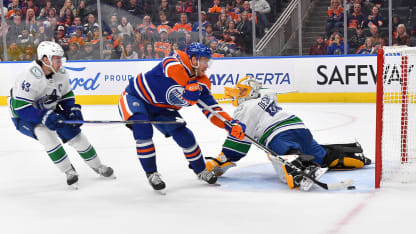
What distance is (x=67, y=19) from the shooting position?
955 centimetres

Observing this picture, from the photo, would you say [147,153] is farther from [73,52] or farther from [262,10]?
[73,52]

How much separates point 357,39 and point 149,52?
3348mm

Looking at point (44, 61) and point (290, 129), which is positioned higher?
point (44, 61)

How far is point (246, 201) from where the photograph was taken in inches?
125

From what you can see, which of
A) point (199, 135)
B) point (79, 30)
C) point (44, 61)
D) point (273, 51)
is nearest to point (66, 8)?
point (79, 30)

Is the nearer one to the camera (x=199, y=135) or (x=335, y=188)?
(x=335, y=188)

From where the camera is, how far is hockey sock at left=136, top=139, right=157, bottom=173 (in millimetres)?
3375

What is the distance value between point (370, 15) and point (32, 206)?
20.6 feet

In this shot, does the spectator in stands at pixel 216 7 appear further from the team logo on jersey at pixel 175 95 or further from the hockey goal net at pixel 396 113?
the team logo on jersey at pixel 175 95

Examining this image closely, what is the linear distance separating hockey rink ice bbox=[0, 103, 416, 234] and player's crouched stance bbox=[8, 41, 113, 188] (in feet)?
1.01

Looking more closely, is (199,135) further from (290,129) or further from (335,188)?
(335,188)

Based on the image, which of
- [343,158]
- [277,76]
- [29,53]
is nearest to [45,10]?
[29,53]

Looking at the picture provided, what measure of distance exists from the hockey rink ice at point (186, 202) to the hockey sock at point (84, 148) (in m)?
0.13

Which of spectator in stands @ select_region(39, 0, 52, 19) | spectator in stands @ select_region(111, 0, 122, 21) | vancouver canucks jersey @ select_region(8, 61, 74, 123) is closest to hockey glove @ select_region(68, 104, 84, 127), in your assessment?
vancouver canucks jersey @ select_region(8, 61, 74, 123)
